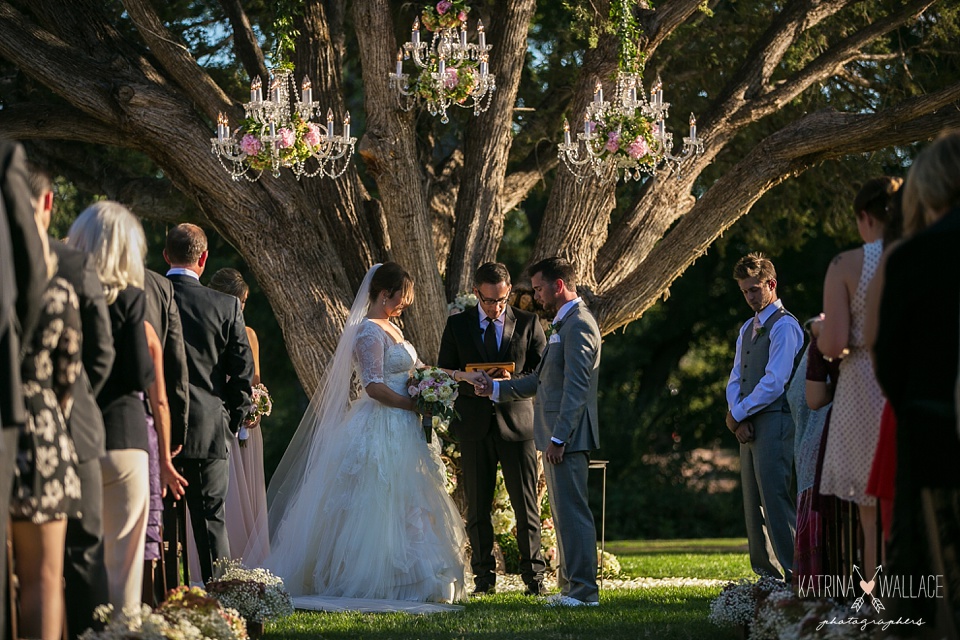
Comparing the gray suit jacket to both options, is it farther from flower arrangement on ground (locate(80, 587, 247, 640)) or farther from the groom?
flower arrangement on ground (locate(80, 587, 247, 640))

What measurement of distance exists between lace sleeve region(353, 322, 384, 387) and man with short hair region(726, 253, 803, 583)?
8.45ft

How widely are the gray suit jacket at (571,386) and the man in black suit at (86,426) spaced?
132 inches

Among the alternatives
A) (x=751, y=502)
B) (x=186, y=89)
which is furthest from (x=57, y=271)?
(x=186, y=89)

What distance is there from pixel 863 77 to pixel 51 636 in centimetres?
1195

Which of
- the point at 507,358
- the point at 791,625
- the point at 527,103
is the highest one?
the point at 527,103

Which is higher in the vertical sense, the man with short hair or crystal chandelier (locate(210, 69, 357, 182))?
crystal chandelier (locate(210, 69, 357, 182))

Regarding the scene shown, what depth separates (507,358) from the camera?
9031 mm

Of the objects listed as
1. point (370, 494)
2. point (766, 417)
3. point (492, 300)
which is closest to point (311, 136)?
point (492, 300)

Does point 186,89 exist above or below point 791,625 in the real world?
above

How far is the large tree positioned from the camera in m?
10.4

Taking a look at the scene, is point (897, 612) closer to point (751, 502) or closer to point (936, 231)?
point (936, 231)

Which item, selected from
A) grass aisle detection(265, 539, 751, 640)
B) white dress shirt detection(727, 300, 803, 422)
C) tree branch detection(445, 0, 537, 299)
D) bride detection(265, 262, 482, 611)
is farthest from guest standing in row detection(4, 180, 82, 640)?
tree branch detection(445, 0, 537, 299)

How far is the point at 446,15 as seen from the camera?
9.39 meters

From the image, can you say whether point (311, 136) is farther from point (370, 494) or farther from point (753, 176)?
point (753, 176)
